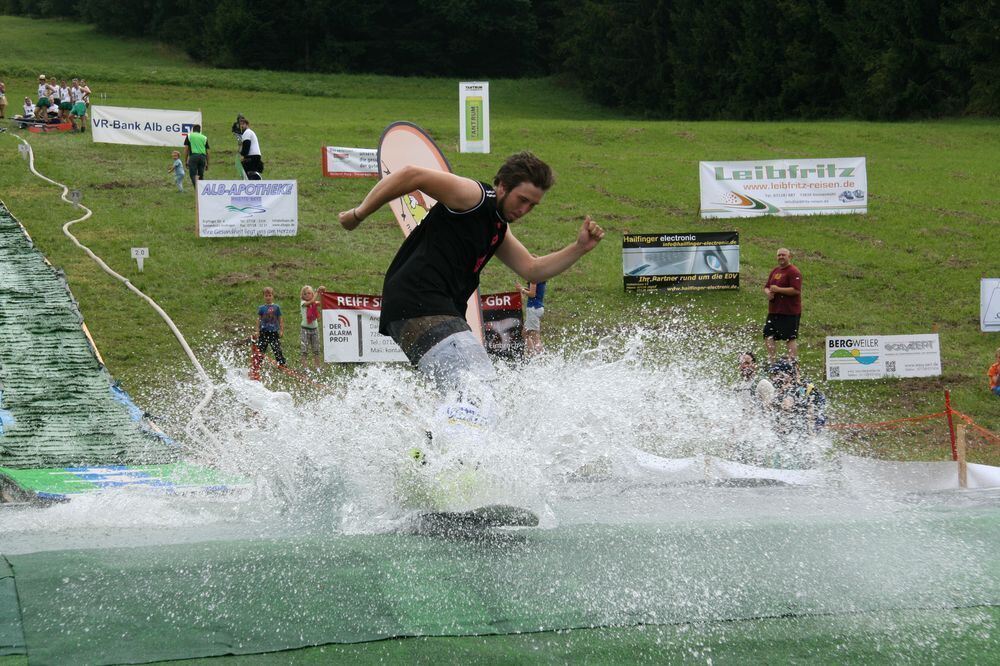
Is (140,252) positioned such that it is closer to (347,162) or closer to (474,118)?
(347,162)

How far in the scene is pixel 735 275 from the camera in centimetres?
1805

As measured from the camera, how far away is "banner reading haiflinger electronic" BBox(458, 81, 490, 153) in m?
28.1

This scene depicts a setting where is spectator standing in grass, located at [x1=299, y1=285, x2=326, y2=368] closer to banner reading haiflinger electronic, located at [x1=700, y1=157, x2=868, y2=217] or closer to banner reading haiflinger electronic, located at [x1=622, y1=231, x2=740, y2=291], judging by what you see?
banner reading haiflinger electronic, located at [x1=622, y1=231, x2=740, y2=291]

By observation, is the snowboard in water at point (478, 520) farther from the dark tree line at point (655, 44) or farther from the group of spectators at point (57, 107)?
the dark tree line at point (655, 44)

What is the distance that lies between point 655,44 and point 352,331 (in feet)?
154

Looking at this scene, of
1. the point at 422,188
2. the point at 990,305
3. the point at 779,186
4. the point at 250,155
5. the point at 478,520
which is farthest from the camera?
the point at 779,186

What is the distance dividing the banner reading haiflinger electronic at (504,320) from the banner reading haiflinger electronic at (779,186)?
30.4 feet

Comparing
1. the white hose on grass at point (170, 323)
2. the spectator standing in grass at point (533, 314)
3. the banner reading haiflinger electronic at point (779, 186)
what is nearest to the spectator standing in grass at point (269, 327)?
the white hose on grass at point (170, 323)

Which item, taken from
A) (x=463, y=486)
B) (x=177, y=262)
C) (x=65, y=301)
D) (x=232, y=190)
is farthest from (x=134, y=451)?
(x=232, y=190)

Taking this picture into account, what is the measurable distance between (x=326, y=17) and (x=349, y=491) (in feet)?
204

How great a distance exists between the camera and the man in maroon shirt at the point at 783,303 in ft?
45.5

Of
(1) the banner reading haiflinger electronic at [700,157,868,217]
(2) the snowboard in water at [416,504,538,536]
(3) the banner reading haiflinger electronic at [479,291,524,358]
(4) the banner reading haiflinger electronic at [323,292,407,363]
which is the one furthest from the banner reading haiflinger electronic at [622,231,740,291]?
(2) the snowboard in water at [416,504,538,536]

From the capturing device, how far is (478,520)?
13.7ft

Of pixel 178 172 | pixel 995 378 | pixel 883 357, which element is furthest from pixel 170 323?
pixel 995 378
